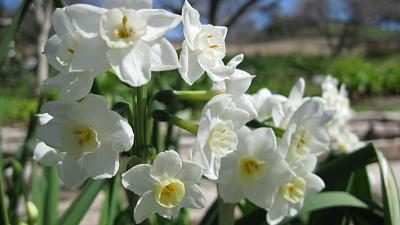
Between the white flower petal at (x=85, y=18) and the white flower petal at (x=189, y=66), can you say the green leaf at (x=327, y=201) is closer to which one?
the white flower petal at (x=189, y=66)

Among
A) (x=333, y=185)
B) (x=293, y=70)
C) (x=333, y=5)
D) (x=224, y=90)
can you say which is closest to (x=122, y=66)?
(x=224, y=90)

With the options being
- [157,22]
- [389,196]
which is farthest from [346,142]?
[157,22]

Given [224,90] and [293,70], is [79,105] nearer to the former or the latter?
[224,90]

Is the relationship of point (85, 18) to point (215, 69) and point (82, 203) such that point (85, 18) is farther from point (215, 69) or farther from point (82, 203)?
point (82, 203)

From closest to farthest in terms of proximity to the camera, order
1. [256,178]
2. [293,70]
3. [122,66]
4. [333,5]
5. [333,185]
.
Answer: [122,66] < [256,178] < [333,185] < [293,70] < [333,5]

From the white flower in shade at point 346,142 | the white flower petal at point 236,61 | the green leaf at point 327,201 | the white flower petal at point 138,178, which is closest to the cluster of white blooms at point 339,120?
the white flower in shade at point 346,142

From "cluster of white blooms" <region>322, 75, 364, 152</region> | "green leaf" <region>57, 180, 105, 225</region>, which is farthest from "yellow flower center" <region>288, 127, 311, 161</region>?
"cluster of white blooms" <region>322, 75, 364, 152</region>
